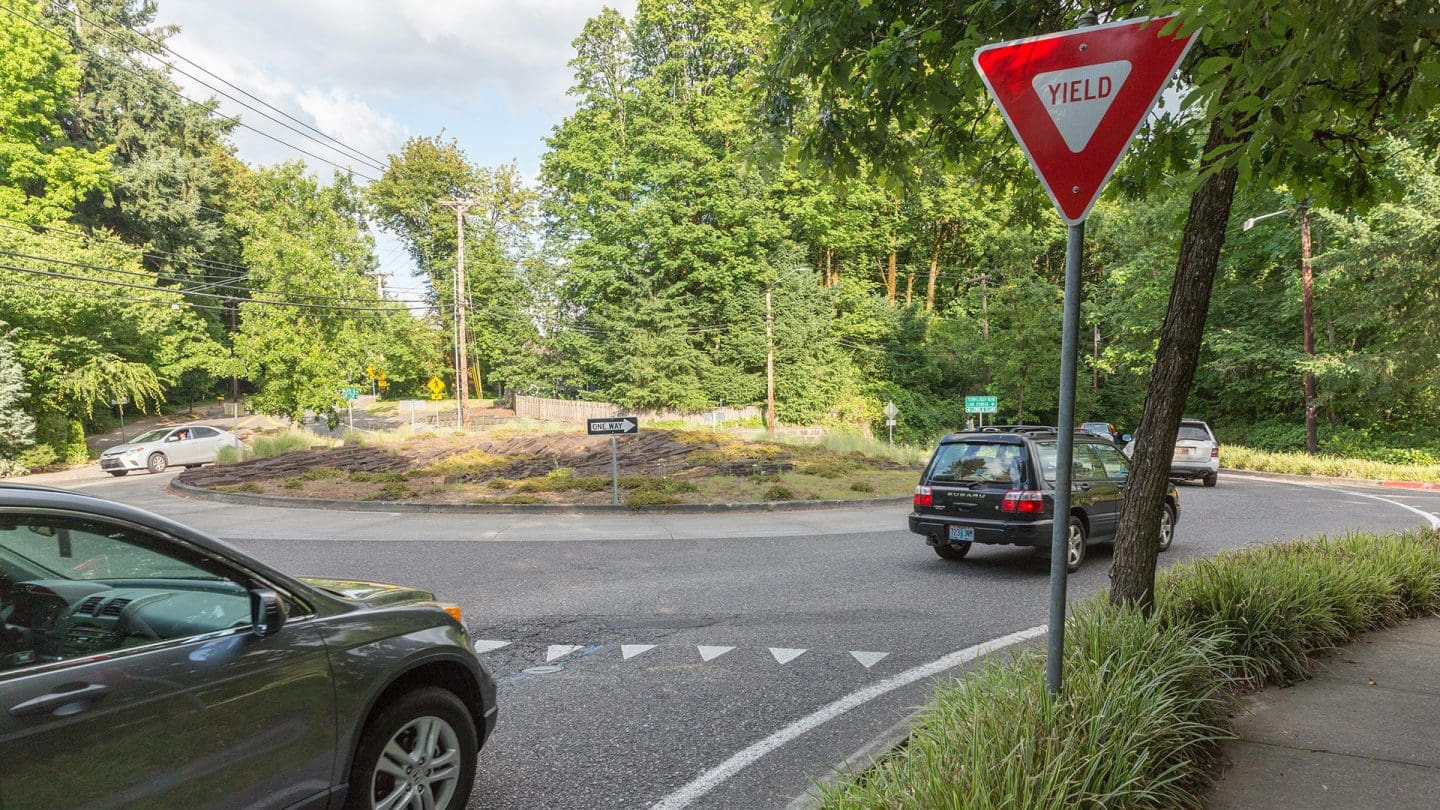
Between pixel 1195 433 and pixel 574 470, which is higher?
pixel 1195 433

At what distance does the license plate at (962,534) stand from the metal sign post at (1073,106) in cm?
581

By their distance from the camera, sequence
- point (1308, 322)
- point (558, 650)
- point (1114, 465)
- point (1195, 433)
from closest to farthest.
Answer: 1. point (558, 650)
2. point (1114, 465)
3. point (1195, 433)
4. point (1308, 322)

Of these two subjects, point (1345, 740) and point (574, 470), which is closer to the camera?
point (1345, 740)

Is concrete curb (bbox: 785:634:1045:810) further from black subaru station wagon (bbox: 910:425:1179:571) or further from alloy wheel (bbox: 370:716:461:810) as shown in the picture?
black subaru station wagon (bbox: 910:425:1179:571)

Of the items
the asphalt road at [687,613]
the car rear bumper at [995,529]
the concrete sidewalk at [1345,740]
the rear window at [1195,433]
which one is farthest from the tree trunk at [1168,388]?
the rear window at [1195,433]

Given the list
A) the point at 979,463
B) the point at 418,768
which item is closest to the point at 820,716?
the point at 418,768

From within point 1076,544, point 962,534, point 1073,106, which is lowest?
point 1076,544

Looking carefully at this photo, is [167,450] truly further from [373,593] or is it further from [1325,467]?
[1325,467]

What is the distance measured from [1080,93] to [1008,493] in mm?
6290

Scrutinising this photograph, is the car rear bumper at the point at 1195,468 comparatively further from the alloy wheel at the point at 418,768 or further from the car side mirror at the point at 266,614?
the car side mirror at the point at 266,614

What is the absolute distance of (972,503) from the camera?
28.9ft


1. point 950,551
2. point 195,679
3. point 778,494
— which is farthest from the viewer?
point 778,494

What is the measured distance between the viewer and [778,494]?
15.9m

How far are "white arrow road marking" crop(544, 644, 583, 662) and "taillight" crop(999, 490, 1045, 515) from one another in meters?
5.00
